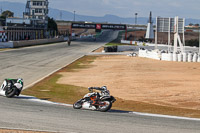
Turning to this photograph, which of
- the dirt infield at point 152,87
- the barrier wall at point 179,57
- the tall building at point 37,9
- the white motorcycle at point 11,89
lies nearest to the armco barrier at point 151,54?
the barrier wall at point 179,57

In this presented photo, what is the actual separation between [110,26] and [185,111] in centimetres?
9327

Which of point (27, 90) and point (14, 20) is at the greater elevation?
point (14, 20)

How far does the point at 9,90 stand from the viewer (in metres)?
15.6

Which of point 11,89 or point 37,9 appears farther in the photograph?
point 37,9

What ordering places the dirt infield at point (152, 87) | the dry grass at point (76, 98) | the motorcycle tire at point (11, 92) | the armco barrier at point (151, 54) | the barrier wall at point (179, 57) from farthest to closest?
the armco barrier at point (151, 54) < the barrier wall at point (179, 57) < the dirt infield at point (152, 87) < the motorcycle tire at point (11, 92) < the dry grass at point (76, 98)

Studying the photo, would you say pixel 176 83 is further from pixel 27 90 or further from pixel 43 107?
pixel 43 107

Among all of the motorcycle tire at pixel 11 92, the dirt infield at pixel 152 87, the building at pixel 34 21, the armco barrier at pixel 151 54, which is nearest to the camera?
Result: the motorcycle tire at pixel 11 92

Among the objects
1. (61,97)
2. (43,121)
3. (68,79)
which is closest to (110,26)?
(68,79)

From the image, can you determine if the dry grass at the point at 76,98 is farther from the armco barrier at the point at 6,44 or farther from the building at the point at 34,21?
the building at the point at 34,21

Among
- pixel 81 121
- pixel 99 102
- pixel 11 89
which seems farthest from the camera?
pixel 11 89

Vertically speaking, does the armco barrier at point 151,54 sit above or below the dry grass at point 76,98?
above

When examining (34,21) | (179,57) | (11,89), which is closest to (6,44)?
(179,57)

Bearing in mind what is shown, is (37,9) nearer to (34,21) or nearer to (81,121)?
(34,21)

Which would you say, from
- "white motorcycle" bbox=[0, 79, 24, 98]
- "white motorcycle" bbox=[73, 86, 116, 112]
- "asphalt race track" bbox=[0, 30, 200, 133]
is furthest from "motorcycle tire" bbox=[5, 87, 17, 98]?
"white motorcycle" bbox=[73, 86, 116, 112]
